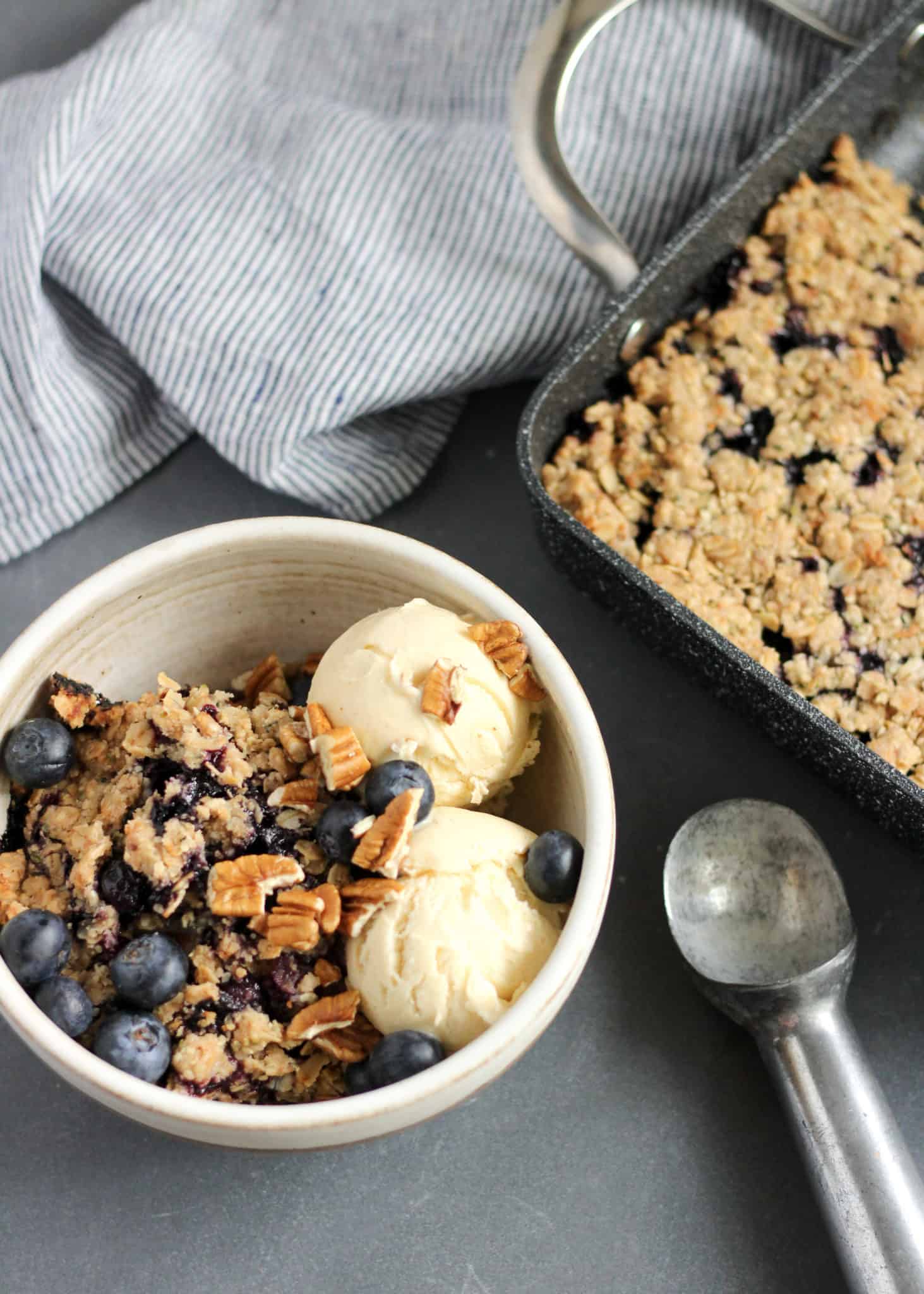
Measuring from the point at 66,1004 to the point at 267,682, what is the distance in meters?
0.38

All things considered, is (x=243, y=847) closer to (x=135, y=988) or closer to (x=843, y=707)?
(x=135, y=988)

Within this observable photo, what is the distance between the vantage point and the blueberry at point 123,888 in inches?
38.9

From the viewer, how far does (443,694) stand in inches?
40.1

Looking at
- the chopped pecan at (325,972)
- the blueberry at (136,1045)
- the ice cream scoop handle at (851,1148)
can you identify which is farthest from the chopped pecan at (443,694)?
the ice cream scoop handle at (851,1148)

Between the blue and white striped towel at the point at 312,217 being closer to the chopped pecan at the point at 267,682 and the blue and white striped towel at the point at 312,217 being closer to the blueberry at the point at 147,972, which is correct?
the chopped pecan at the point at 267,682

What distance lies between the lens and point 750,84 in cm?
160

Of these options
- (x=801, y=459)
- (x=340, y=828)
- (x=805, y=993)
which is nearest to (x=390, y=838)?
(x=340, y=828)

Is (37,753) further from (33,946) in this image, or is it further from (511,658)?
(511,658)

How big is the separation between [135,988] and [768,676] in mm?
640

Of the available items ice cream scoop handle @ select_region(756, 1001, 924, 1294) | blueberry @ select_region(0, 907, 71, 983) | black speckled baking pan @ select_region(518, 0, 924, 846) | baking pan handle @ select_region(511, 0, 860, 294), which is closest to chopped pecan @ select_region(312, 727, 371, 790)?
blueberry @ select_region(0, 907, 71, 983)

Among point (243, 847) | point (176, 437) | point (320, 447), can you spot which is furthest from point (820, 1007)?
point (176, 437)

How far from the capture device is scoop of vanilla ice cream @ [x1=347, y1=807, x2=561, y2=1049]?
3.20ft

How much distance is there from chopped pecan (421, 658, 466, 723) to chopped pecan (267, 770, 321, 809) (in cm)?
12

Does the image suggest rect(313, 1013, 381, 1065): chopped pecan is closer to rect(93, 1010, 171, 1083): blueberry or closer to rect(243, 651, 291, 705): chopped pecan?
rect(93, 1010, 171, 1083): blueberry
